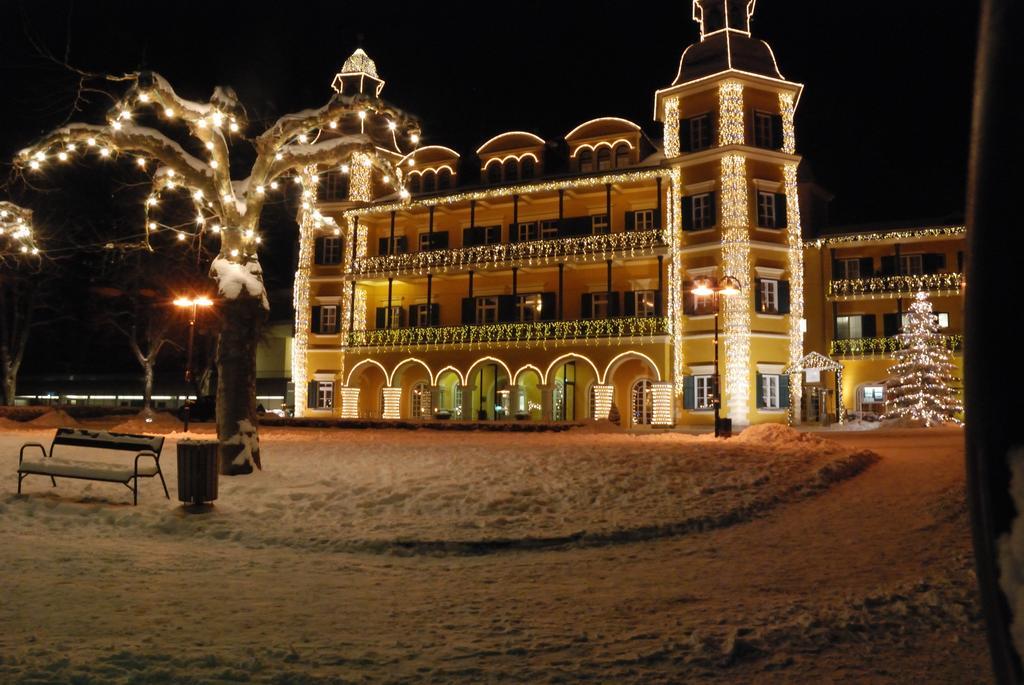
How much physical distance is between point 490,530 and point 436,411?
90.9ft

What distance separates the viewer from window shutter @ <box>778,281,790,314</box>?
32.4m

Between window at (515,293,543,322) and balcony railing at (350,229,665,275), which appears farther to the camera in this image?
window at (515,293,543,322)

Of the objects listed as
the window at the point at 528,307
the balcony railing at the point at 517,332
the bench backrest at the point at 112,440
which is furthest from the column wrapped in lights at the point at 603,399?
the bench backrest at the point at 112,440

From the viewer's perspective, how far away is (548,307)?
122 feet

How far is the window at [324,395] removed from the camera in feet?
134

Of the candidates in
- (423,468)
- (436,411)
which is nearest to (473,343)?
(436,411)

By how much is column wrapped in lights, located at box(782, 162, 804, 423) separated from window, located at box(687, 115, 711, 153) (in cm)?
329

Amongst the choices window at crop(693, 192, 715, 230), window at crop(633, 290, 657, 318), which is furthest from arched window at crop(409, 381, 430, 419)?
window at crop(693, 192, 715, 230)

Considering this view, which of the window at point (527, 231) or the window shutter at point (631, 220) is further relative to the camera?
the window at point (527, 231)

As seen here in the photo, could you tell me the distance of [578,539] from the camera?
10391mm

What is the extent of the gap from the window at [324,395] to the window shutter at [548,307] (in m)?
11.3

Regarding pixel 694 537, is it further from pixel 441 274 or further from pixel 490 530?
pixel 441 274

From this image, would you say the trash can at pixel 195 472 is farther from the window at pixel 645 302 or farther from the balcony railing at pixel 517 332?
the window at pixel 645 302

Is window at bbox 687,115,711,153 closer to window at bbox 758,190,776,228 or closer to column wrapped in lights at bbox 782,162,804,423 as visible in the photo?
window at bbox 758,190,776,228
